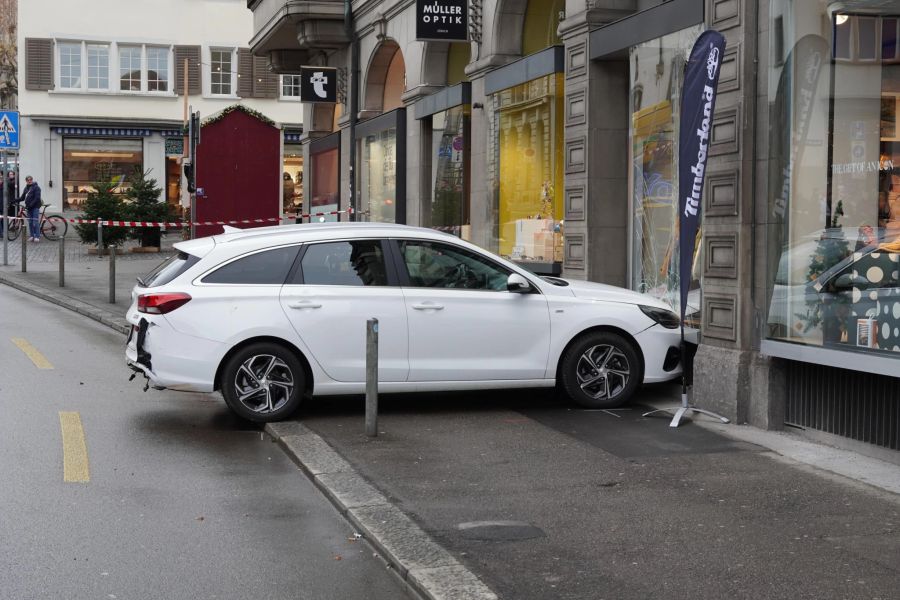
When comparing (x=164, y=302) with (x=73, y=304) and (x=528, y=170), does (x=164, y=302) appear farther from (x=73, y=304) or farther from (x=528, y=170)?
(x=73, y=304)

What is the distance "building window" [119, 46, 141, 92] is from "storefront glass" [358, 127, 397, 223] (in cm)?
2858

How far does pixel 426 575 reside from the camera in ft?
18.0

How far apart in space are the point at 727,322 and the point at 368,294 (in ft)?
9.44

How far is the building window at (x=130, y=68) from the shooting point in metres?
49.9

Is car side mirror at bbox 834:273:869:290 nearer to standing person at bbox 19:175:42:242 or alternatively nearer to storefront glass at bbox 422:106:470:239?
storefront glass at bbox 422:106:470:239

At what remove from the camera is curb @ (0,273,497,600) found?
537 cm

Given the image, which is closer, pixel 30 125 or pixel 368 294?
pixel 368 294

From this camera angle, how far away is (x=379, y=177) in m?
22.7

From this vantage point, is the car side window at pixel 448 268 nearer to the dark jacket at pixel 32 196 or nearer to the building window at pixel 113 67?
the dark jacket at pixel 32 196

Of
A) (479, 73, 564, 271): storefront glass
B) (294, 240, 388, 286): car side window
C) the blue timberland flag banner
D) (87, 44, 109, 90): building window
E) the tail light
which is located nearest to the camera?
the blue timberland flag banner

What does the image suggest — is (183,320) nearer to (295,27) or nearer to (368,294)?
(368,294)

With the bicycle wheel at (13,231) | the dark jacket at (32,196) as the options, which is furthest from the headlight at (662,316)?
the bicycle wheel at (13,231)

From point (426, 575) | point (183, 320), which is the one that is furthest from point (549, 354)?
point (426, 575)

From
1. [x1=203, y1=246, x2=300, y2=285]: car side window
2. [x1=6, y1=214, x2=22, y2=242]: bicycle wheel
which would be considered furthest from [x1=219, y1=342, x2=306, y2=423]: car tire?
[x1=6, y1=214, x2=22, y2=242]: bicycle wheel
